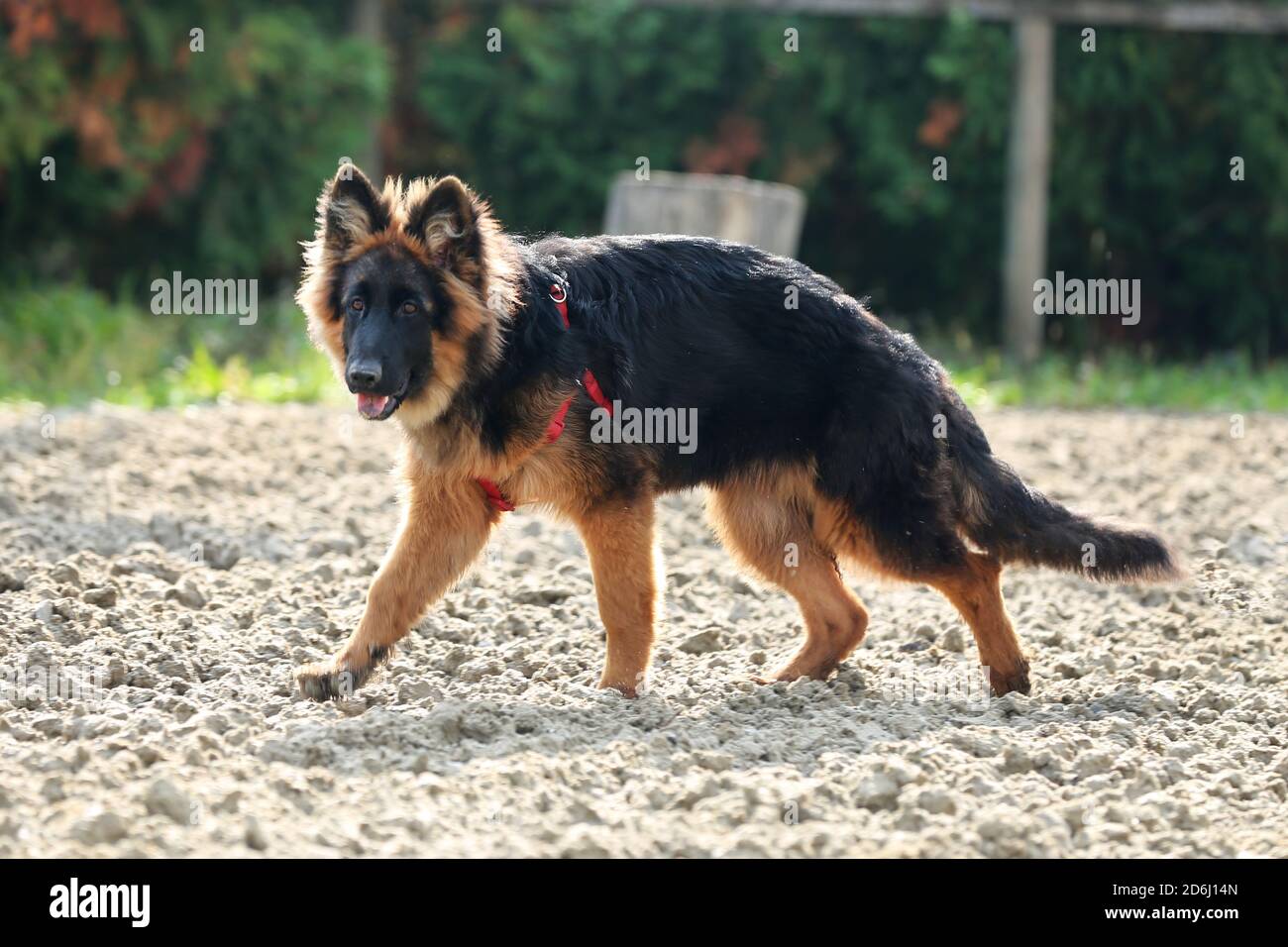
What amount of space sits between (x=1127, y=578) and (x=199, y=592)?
4011 millimetres

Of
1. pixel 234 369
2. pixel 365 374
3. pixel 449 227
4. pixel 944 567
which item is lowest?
pixel 944 567

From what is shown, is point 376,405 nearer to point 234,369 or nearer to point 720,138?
point 234,369

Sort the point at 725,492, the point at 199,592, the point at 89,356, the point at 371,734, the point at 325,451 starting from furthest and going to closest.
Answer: the point at 89,356, the point at 325,451, the point at 199,592, the point at 725,492, the point at 371,734

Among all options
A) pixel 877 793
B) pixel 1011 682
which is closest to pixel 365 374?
pixel 877 793

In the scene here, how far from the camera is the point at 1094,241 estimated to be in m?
14.9

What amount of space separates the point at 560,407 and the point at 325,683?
134cm

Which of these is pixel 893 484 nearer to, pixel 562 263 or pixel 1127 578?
pixel 1127 578

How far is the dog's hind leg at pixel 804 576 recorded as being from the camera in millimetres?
6098

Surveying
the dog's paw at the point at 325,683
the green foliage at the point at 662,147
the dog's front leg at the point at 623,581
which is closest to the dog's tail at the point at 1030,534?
the dog's front leg at the point at 623,581

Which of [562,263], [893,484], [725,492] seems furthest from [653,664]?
[562,263]

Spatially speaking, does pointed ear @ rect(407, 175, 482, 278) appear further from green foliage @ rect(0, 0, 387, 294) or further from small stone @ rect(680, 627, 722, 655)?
green foliage @ rect(0, 0, 387, 294)

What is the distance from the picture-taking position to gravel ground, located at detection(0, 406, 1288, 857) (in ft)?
13.6

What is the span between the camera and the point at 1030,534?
588 cm
